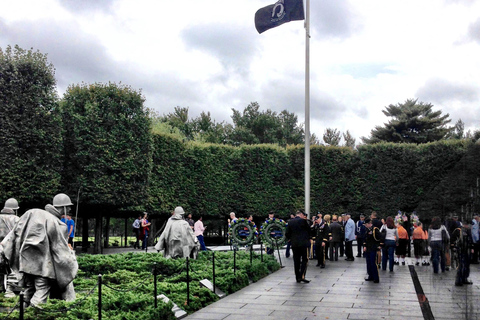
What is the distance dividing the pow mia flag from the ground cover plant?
10.6m

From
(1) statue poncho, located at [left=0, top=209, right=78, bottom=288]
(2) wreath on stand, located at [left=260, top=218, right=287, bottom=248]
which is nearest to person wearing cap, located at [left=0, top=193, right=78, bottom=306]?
(1) statue poncho, located at [left=0, top=209, right=78, bottom=288]

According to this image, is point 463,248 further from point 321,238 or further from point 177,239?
point 321,238

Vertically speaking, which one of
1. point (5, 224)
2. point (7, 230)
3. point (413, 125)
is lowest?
point (7, 230)

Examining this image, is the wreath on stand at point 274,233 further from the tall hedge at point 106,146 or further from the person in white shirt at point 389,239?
the tall hedge at point 106,146

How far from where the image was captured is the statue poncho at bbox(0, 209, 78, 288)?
8203mm

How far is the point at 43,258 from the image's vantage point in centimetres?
826

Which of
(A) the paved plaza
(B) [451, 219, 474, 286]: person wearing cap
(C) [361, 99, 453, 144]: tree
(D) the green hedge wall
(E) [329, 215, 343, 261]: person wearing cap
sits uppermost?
(C) [361, 99, 453, 144]: tree

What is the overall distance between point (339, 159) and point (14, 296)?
89.7 feet

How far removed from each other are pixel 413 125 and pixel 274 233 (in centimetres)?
3224

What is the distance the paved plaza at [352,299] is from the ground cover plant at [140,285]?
366mm

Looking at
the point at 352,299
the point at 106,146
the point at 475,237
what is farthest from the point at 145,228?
the point at 475,237

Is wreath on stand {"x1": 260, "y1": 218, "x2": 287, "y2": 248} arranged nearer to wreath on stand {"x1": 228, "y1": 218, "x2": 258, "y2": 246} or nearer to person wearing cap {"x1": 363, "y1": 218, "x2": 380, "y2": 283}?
wreath on stand {"x1": 228, "y1": 218, "x2": 258, "y2": 246}

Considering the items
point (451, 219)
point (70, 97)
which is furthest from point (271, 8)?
point (451, 219)

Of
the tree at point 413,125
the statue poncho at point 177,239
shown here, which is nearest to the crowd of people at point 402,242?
the statue poncho at point 177,239
